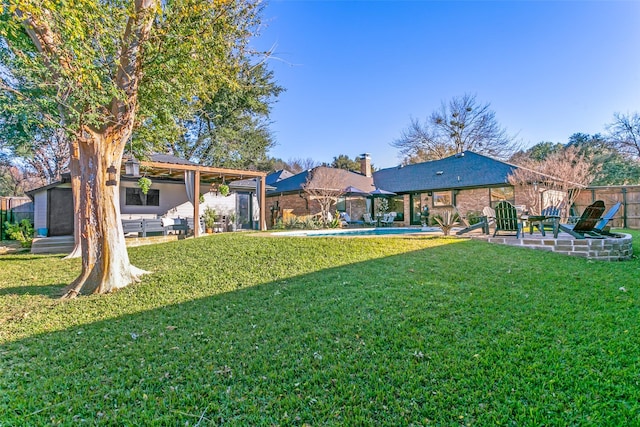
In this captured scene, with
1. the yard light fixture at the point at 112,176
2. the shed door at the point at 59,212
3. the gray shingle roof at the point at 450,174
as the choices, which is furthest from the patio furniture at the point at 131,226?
the gray shingle roof at the point at 450,174

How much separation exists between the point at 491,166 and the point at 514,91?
4128 millimetres

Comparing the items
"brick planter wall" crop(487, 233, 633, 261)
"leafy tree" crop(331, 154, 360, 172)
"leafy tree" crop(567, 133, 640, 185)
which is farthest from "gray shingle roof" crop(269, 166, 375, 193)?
"leafy tree" crop(567, 133, 640, 185)

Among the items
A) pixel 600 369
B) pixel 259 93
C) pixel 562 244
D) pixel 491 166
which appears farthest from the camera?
pixel 259 93

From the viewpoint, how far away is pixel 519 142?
2664 cm

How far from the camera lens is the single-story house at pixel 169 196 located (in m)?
13.1

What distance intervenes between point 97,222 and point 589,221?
1071cm

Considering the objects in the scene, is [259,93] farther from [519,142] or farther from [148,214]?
[519,142]

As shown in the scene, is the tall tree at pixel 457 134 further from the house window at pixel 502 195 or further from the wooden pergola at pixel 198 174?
the wooden pergola at pixel 198 174

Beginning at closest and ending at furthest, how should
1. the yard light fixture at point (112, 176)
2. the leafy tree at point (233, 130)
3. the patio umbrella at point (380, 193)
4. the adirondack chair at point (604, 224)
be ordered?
the yard light fixture at point (112, 176)
the adirondack chair at point (604, 224)
the patio umbrella at point (380, 193)
the leafy tree at point (233, 130)

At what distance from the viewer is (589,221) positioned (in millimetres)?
7797

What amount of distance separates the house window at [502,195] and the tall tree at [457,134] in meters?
12.8

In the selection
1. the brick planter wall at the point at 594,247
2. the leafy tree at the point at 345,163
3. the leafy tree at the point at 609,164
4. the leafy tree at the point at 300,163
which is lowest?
the brick planter wall at the point at 594,247

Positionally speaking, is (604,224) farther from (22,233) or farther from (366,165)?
(22,233)

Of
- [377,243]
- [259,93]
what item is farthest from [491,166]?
[259,93]
